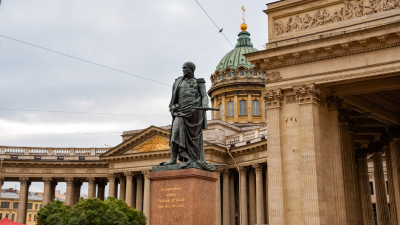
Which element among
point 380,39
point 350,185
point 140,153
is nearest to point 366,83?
point 380,39

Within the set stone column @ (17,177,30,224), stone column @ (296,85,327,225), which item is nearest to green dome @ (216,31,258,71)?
stone column @ (17,177,30,224)

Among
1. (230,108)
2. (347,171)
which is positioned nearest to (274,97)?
(347,171)

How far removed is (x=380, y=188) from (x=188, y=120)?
1180 inches

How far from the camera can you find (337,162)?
2889cm

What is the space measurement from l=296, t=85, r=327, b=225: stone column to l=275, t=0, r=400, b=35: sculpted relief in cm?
443

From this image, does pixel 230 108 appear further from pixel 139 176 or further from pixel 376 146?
pixel 376 146

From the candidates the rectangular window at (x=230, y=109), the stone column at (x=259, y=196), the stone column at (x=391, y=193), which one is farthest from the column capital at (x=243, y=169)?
the rectangular window at (x=230, y=109)

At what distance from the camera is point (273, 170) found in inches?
1147

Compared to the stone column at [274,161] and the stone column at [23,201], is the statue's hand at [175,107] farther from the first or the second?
the stone column at [23,201]

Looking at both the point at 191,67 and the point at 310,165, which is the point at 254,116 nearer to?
the point at 310,165

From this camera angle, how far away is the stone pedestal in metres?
15.2

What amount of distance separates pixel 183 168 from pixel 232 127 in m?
49.4

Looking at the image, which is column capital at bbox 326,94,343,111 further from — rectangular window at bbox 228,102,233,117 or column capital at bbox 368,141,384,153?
rectangular window at bbox 228,102,233,117

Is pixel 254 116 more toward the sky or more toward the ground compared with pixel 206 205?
more toward the sky
